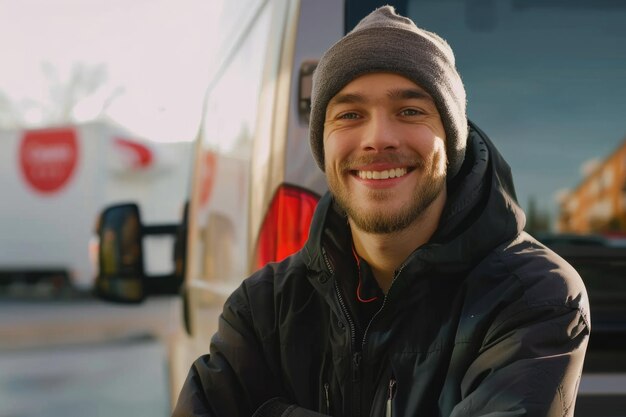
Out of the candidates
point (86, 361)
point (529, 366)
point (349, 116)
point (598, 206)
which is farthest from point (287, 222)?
point (86, 361)

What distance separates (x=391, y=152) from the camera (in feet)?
7.13

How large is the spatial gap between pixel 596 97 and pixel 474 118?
376mm

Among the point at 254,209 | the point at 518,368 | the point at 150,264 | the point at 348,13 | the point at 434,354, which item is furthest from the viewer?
the point at 150,264

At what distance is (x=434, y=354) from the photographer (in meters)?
2.02

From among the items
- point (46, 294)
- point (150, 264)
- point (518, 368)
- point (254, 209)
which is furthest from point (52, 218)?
point (518, 368)

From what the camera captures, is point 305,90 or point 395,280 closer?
point 395,280

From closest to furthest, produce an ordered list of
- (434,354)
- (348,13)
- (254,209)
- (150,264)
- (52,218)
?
(434,354), (348,13), (254,209), (150,264), (52,218)

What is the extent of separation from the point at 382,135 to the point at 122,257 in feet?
6.49

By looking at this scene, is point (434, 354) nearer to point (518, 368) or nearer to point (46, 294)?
point (518, 368)

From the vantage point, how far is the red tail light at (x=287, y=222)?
287 centimetres

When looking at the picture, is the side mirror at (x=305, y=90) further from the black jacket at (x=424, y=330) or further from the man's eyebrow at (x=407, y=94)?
the man's eyebrow at (x=407, y=94)

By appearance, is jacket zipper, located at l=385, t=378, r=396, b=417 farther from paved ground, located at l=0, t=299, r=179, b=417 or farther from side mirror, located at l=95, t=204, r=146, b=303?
paved ground, located at l=0, t=299, r=179, b=417

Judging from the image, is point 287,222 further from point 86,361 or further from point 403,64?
point 86,361

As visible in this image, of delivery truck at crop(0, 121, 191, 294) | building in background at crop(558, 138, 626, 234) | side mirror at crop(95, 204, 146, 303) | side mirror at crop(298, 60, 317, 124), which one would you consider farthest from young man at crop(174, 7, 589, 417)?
delivery truck at crop(0, 121, 191, 294)
